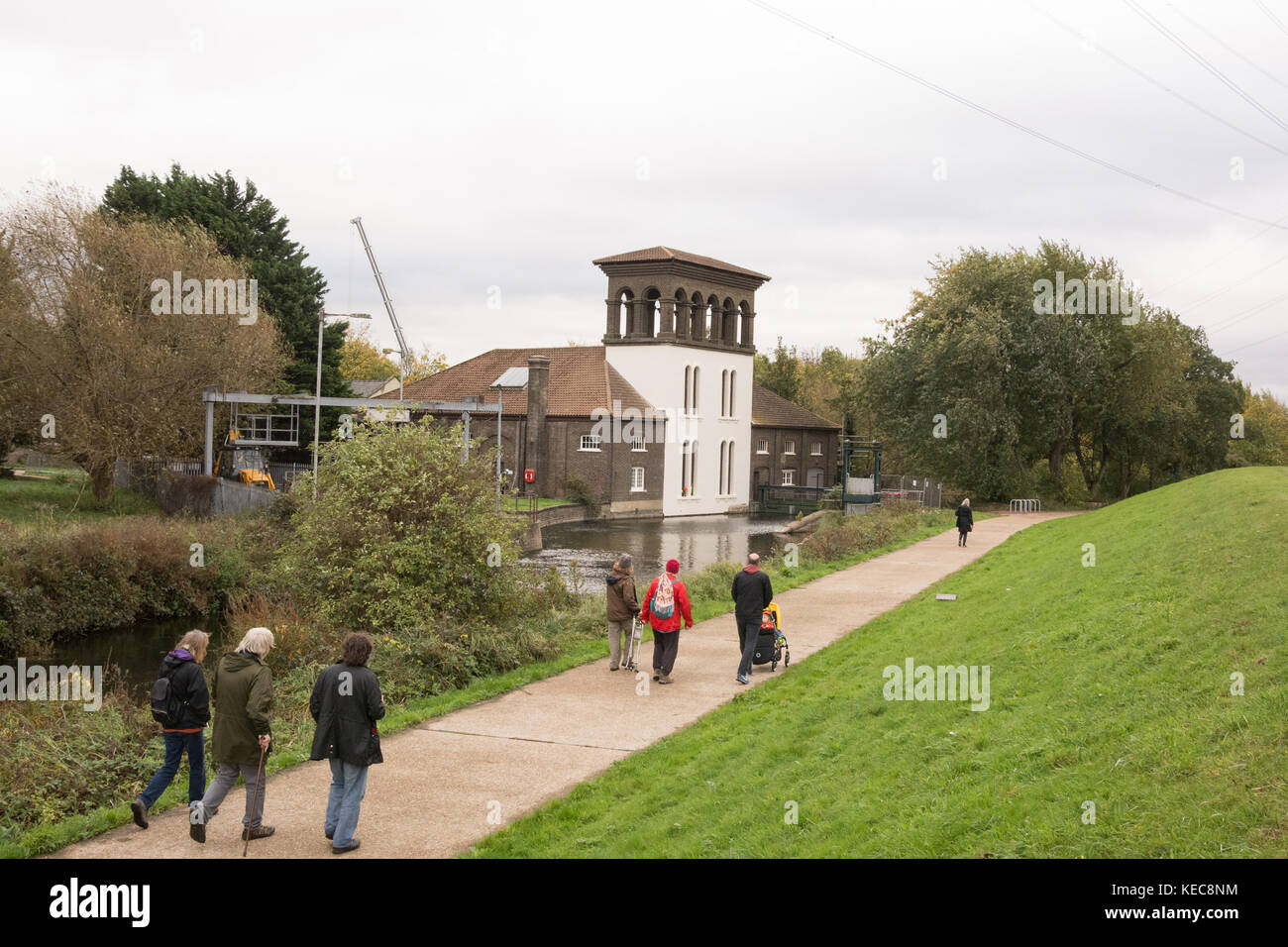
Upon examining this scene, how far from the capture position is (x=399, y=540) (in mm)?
18328

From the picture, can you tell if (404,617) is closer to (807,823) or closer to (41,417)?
(807,823)

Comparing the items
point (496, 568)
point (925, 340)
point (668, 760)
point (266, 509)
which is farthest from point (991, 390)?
point (668, 760)

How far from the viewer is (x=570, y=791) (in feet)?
31.1

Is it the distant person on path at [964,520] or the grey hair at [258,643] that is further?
the distant person on path at [964,520]

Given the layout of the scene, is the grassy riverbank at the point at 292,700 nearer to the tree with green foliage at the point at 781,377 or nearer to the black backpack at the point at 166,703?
the black backpack at the point at 166,703

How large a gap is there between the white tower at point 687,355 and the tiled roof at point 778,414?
420 centimetres

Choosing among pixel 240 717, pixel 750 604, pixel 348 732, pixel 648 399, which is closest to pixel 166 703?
pixel 240 717

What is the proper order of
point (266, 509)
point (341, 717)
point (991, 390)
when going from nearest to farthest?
point (341, 717) < point (266, 509) < point (991, 390)

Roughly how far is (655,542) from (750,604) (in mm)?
35487

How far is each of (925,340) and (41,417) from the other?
40329 millimetres

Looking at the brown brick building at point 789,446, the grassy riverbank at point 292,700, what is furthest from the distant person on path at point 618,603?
the brown brick building at point 789,446

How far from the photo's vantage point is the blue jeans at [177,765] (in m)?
8.69

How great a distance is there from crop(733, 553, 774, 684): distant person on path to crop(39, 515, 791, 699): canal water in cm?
1007

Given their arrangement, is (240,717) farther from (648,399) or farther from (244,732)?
Result: (648,399)
